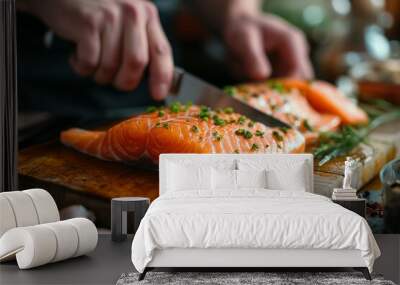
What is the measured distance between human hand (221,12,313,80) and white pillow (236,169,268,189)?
3.39ft

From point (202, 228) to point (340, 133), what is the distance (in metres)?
2.09

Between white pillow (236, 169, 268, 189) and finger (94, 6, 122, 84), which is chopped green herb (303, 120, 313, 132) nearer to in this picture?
white pillow (236, 169, 268, 189)

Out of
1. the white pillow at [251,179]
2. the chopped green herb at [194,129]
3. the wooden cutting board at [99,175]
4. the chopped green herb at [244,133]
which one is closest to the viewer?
the white pillow at [251,179]

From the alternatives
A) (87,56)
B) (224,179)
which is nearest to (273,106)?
(224,179)

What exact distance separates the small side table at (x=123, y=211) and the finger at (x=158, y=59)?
0.92m

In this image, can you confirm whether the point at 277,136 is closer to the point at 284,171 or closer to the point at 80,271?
the point at 284,171

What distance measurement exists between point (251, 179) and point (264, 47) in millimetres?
1282

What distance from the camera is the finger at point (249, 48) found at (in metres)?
5.68

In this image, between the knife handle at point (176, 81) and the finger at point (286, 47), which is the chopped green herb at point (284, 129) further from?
the knife handle at point (176, 81)

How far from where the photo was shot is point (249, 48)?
5691 mm

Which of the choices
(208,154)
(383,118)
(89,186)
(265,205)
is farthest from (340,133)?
(89,186)

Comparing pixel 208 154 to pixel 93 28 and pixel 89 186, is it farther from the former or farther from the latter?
pixel 93 28

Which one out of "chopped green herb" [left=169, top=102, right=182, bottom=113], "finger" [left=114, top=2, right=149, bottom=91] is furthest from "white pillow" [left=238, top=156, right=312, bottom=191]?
"finger" [left=114, top=2, right=149, bottom=91]

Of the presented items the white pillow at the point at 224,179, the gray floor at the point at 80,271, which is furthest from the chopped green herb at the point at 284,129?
the gray floor at the point at 80,271
